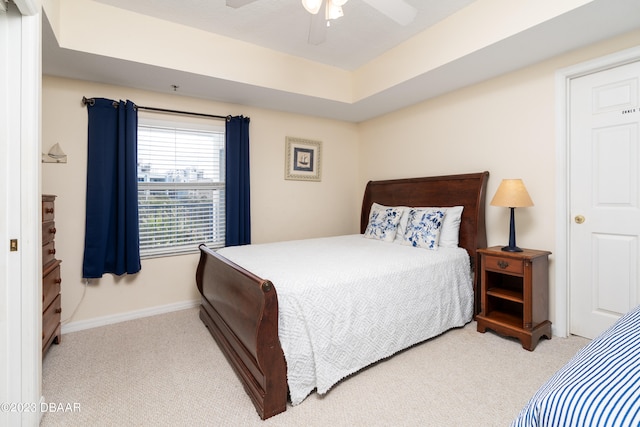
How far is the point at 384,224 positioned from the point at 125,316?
2.76 meters

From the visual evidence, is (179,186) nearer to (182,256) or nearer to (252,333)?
(182,256)

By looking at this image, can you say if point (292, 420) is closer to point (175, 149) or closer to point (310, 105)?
point (175, 149)

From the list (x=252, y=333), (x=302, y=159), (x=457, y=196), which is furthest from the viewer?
(x=302, y=159)

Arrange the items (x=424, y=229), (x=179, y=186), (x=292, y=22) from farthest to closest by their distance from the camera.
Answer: (x=179, y=186) < (x=424, y=229) < (x=292, y=22)

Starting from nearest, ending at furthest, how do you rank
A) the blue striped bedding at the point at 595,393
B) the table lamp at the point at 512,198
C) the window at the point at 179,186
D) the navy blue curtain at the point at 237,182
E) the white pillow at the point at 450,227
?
the blue striped bedding at the point at 595,393 → the table lamp at the point at 512,198 → the white pillow at the point at 450,227 → the window at the point at 179,186 → the navy blue curtain at the point at 237,182

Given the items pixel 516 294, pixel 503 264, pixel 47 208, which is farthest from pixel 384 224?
pixel 47 208

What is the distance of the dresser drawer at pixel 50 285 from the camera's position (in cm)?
206

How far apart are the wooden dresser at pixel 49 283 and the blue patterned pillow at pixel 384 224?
2.80 m

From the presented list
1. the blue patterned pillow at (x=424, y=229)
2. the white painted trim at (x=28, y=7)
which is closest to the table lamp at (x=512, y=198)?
the blue patterned pillow at (x=424, y=229)

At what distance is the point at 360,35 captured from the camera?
2.79 meters

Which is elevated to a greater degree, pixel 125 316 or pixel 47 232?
pixel 47 232

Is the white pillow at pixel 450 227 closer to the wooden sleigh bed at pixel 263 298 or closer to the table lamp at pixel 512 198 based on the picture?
the wooden sleigh bed at pixel 263 298

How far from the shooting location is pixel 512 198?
2.42m

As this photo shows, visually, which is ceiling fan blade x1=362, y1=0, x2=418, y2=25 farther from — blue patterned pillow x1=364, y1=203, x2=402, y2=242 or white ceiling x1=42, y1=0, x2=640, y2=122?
blue patterned pillow x1=364, y1=203, x2=402, y2=242
